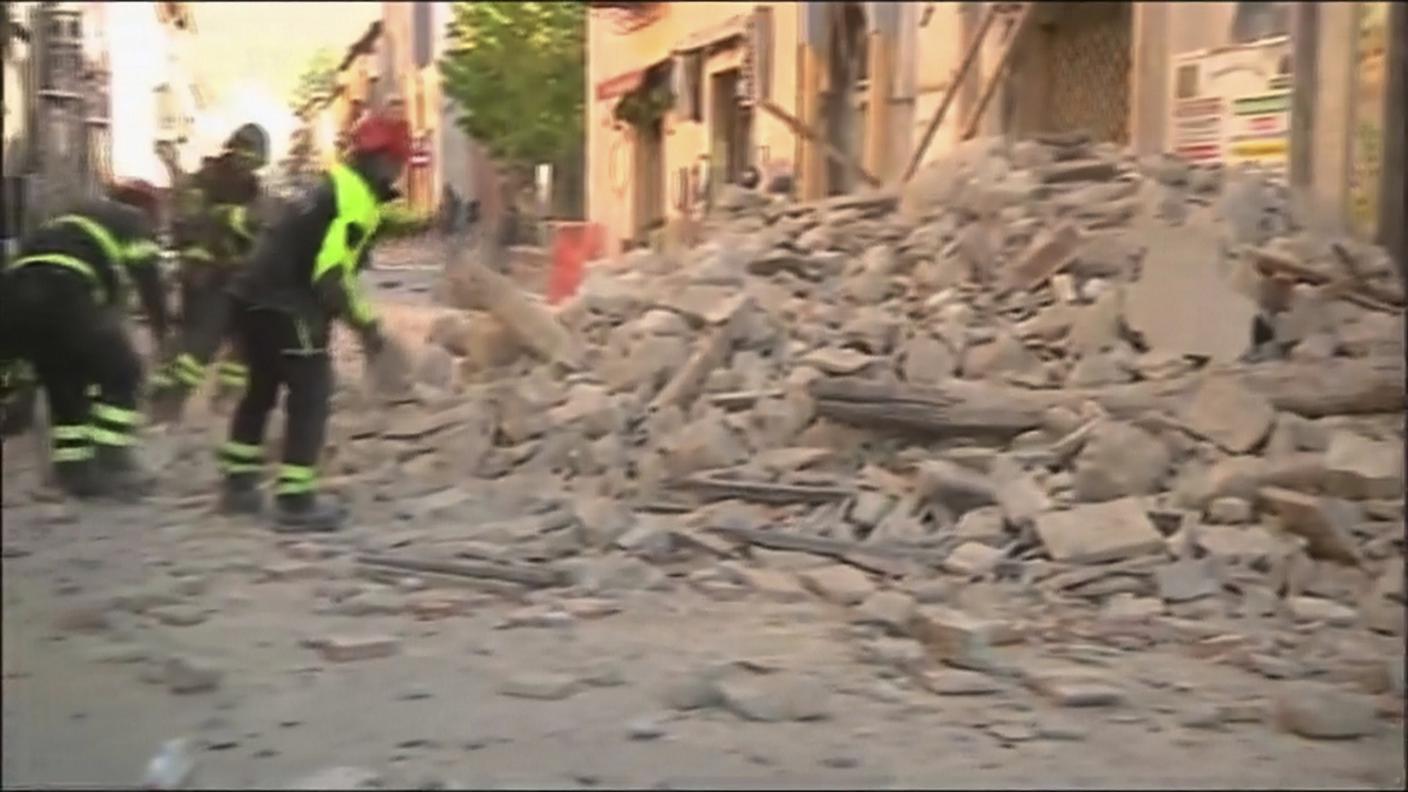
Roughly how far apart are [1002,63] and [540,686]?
16.7 feet

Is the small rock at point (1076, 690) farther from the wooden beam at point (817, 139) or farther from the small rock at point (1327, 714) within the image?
the wooden beam at point (817, 139)

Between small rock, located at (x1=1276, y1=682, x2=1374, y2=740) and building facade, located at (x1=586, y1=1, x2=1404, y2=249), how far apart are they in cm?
66

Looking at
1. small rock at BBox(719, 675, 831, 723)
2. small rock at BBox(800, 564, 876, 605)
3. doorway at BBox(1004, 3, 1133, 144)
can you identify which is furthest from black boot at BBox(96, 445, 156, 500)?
doorway at BBox(1004, 3, 1133, 144)

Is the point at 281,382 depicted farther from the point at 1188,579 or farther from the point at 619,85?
the point at 1188,579

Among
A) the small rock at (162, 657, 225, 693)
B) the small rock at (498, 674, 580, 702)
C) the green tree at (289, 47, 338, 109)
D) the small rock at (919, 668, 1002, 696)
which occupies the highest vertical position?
the green tree at (289, 47, 338, 109)

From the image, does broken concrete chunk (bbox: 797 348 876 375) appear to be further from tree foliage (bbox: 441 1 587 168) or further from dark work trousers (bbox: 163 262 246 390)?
dark work trousers (bbox: 163 262 246 390)

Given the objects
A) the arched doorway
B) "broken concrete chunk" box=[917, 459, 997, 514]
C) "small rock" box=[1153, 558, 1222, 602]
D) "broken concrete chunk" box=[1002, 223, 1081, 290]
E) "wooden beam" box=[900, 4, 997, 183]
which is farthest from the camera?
the arched doorway

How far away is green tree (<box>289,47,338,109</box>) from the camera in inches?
49.6

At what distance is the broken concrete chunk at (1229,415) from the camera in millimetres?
3032

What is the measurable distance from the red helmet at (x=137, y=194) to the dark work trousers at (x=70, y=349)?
77 millimetres

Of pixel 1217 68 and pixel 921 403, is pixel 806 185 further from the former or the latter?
pixel 921 403

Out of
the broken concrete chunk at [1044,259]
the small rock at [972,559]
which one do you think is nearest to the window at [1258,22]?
the broken concrete chunk at [1044,259]

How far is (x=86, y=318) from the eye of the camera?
102 centimetres

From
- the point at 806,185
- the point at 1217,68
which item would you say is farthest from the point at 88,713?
the point at 806,185
